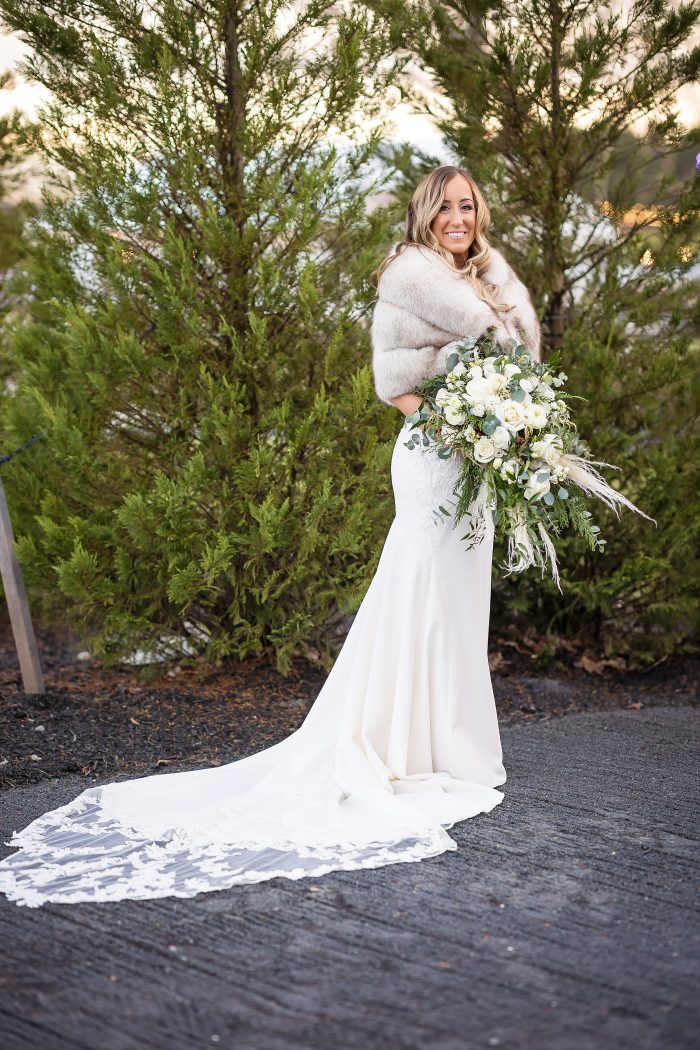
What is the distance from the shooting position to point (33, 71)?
5996 millimetres

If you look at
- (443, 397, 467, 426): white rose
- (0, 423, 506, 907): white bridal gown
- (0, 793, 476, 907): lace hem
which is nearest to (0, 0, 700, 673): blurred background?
(0, 423, 506, 907): white bridal gown

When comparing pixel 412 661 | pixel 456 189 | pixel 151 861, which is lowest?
pixel 151 861

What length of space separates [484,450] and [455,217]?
1098 millimetres

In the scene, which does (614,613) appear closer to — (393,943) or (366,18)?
(366,18)

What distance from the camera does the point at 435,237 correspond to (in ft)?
14.8

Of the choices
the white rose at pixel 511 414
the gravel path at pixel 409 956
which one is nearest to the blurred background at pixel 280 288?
the white rose at pixel 511 414

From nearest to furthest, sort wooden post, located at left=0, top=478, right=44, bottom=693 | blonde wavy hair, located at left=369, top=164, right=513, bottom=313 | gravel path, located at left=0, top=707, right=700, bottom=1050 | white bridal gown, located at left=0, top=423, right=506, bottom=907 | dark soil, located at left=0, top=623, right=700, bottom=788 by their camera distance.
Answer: gravel path, located at left=0, top=707, right=700, bottom=1050 → white bridal gown, located at left=0, top=423, right=506, bottom=907 → blonde wavy hair, located at left=369, top=164, right=513, bottom=313 → dark soil, located at left=0, top=623, right=700, bottom=788 → wooden post, located at left=0, top=478, right=44, bottom=693

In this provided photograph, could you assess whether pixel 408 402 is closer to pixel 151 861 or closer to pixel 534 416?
pixel 534 416

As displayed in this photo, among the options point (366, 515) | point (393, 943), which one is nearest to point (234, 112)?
point (366, 515)

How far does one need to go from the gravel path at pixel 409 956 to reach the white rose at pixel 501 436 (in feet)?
4.68

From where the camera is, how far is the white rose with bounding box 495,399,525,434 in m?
4.02

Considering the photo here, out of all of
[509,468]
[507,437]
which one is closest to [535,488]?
[509,468]

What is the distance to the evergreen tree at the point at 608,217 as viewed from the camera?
21.3ft

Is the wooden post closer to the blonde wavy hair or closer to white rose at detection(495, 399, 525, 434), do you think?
the blonde wavy hair
